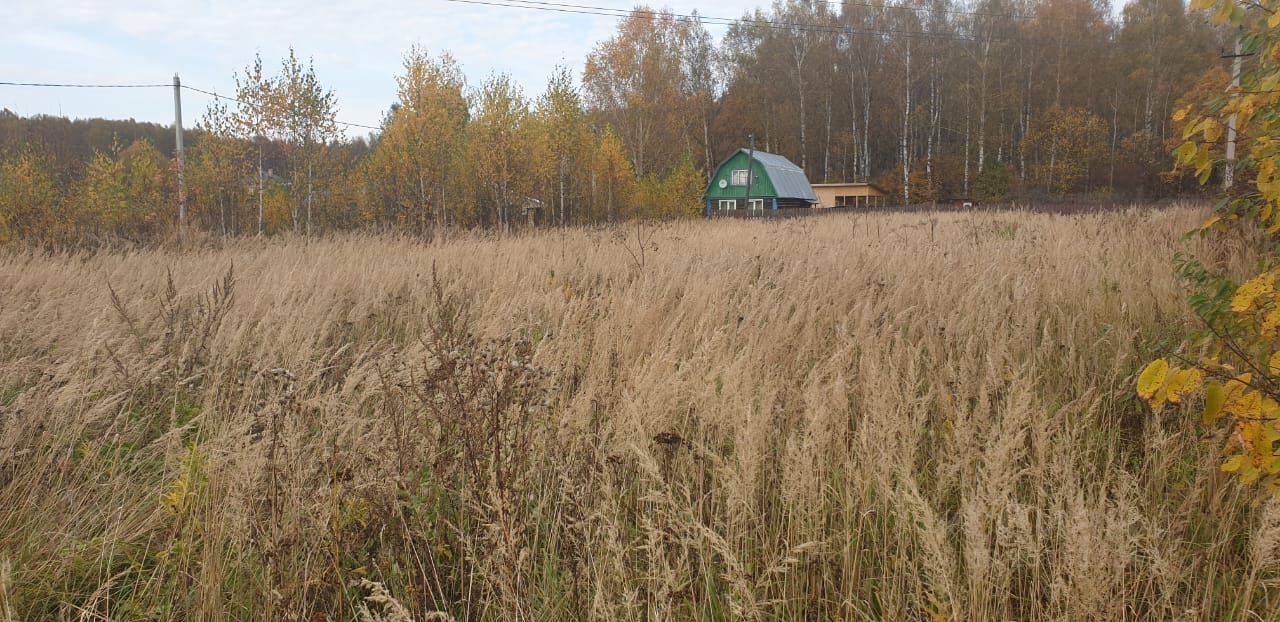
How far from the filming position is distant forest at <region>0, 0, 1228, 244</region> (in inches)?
792

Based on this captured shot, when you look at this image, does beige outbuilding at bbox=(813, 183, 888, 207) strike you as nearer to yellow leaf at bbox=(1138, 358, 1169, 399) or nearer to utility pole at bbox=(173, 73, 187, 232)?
utility pole at bbox=(173, 73, 187, 232)

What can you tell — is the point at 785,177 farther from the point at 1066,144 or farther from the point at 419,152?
the point at 419,152

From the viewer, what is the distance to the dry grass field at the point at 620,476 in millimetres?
1829

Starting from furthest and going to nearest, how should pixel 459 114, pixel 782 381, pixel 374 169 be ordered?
pixel 459 114
pixel 374 169
pixel 782 381

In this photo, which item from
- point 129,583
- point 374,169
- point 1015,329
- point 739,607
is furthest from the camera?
point 374,169

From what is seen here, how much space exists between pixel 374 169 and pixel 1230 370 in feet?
74.0

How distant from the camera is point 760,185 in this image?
37.2 metres

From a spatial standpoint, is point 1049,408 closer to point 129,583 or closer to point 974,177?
point 129,583

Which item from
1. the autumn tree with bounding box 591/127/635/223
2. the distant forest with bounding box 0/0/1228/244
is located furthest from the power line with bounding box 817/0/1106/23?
the autumn tree with bounding box 591/127/635/223

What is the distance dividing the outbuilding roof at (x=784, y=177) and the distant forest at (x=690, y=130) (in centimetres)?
448

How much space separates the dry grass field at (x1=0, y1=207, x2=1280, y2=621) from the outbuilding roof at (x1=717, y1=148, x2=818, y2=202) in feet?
108

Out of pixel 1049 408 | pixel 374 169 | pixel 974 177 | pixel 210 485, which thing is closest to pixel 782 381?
pixel 1049 408

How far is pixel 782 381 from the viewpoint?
115 inches

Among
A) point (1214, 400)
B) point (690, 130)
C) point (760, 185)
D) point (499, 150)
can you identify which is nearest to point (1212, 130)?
point (1214, 400)
